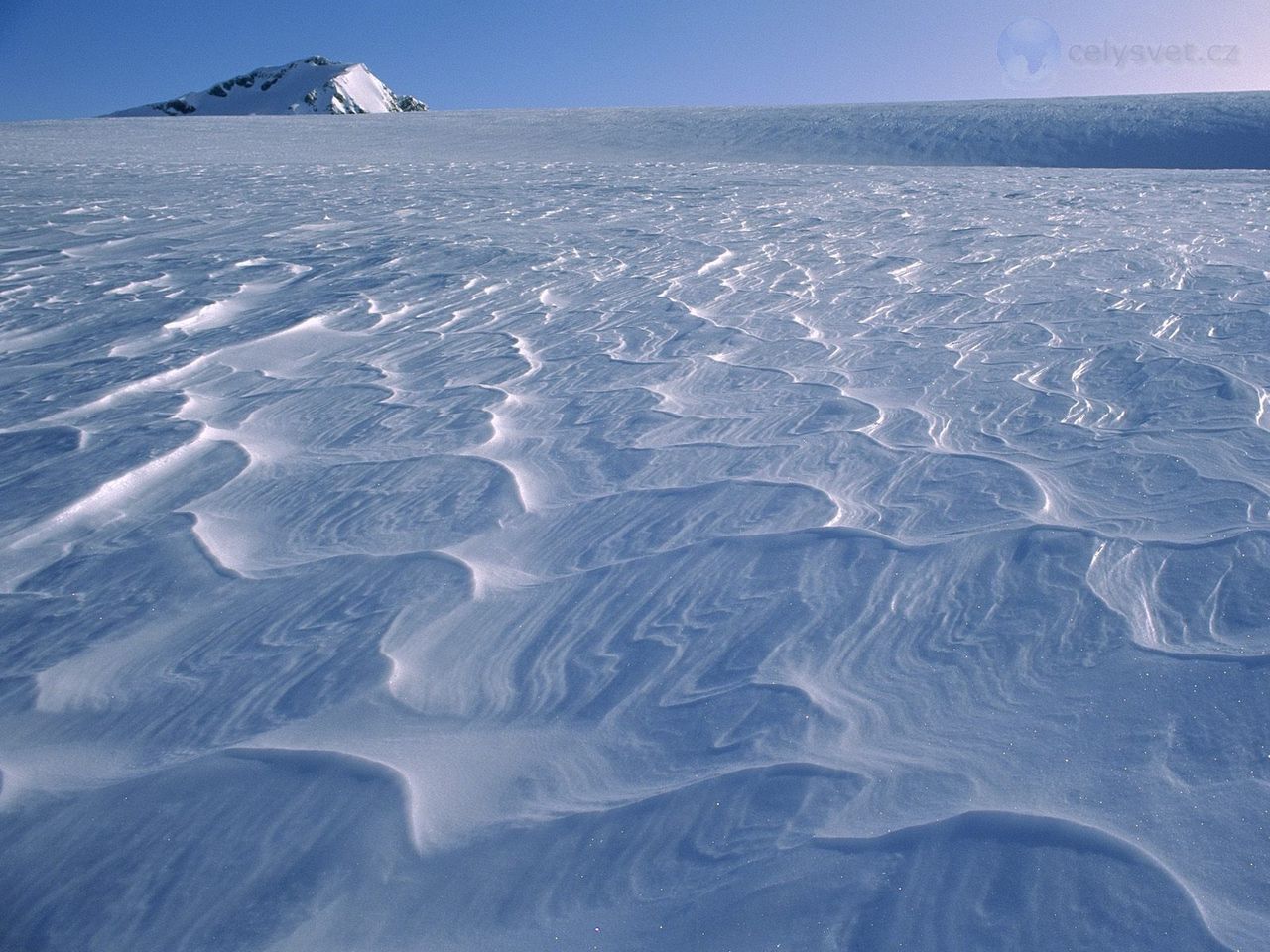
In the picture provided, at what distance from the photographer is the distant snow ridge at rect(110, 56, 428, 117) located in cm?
7619

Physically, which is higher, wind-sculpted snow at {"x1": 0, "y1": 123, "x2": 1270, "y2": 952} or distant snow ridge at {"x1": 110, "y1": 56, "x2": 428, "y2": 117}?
wind-sculpted snow at {"x1": 0, "y1": 123, "x2": 1270, "y2": 952}

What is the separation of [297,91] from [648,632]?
8931cm

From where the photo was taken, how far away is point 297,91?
78.0m

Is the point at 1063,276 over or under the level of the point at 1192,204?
over

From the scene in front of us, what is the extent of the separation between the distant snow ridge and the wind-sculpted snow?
80111mm

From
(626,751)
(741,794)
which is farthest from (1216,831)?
(626,751)

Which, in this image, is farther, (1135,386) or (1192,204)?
(1192,204)

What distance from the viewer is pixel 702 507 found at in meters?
1.64

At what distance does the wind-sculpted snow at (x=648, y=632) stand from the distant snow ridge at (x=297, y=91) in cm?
8011

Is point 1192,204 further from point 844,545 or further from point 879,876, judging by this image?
point 879,876

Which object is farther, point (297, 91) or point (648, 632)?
point (297, 91)

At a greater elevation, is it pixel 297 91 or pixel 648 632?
pixel 648 632

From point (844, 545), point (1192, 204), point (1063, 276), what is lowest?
point (1192, 204)

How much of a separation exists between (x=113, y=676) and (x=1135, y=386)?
2.18 m
